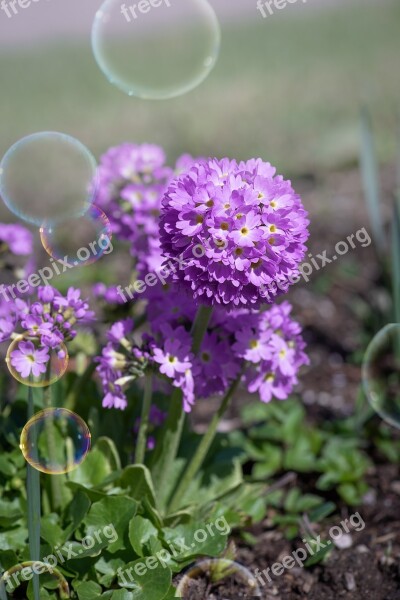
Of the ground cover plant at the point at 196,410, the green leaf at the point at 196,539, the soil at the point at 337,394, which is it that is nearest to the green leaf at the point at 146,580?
the ground cover plant at the point at 196,410

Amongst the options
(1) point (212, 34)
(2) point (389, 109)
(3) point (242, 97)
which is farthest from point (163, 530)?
(3) point (242, 97)

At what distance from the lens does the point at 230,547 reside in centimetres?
228

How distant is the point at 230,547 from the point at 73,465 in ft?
1.80

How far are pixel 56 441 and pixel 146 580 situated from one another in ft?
1.94

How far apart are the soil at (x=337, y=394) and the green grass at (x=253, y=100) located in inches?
31.3

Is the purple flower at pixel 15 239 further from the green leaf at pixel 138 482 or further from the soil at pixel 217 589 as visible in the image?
the soil at pixel 217 589

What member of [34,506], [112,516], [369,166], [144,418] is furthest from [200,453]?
[369,166]

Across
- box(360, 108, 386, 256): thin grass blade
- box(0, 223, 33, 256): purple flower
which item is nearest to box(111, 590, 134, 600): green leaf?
box(0, 223, 33, 256): purple flower

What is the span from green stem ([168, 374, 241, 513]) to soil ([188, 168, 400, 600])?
10.1 inches

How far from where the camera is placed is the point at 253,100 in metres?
7.43

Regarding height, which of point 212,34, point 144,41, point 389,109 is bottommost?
point 389,109

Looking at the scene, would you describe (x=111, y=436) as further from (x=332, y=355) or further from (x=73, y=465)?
(x=332, y=355)

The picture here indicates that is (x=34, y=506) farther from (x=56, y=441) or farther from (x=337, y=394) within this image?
(x=337, y=394)

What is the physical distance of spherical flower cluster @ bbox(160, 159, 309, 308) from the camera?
68.1 inches
